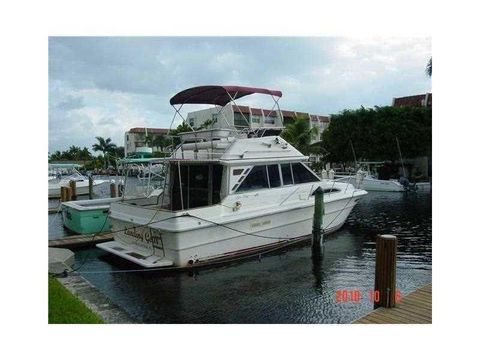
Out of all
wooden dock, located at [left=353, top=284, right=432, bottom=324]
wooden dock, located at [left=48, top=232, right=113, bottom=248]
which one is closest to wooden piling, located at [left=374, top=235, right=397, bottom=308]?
wooden dock, located at [left=353, top=284, right=432, bottom=324]

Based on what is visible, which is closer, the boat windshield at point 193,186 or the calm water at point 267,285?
the calm water at point 267,285

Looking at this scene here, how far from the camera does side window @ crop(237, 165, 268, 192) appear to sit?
27.5ft

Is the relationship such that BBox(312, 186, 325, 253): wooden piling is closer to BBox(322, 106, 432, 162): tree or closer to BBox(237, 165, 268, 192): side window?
BBox(237, 165, 268, 192): side window

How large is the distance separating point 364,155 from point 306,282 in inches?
858

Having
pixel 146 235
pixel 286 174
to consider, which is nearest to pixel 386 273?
pixel 286 174

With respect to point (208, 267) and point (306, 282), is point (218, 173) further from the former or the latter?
point (306, 282)

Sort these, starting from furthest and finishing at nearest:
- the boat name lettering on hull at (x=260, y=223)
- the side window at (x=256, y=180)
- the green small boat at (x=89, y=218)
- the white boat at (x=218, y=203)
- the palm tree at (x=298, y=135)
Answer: the palm tree at (x=298, y=135) < the green small boat at (x=89, y=218) < the side window at (x=256, y=180) < the boat name lettering on hull at (x=260, y=223) < the white boat at (x=218, y=203)

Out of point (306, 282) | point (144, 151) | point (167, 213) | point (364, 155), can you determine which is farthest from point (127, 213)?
point (364, 155)

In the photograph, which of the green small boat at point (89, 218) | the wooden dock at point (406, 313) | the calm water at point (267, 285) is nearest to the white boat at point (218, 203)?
the calm water at point (267, 285)

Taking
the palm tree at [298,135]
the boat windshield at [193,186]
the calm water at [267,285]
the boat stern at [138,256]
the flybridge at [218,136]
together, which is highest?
the palm tree at [298,135]

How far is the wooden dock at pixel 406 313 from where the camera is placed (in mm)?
4922

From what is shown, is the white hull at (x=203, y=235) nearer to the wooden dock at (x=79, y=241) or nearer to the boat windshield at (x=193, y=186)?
the boat windshield at (x=193, y=186)

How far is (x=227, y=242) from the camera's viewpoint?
7902 millimetres

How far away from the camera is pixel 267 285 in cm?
700
